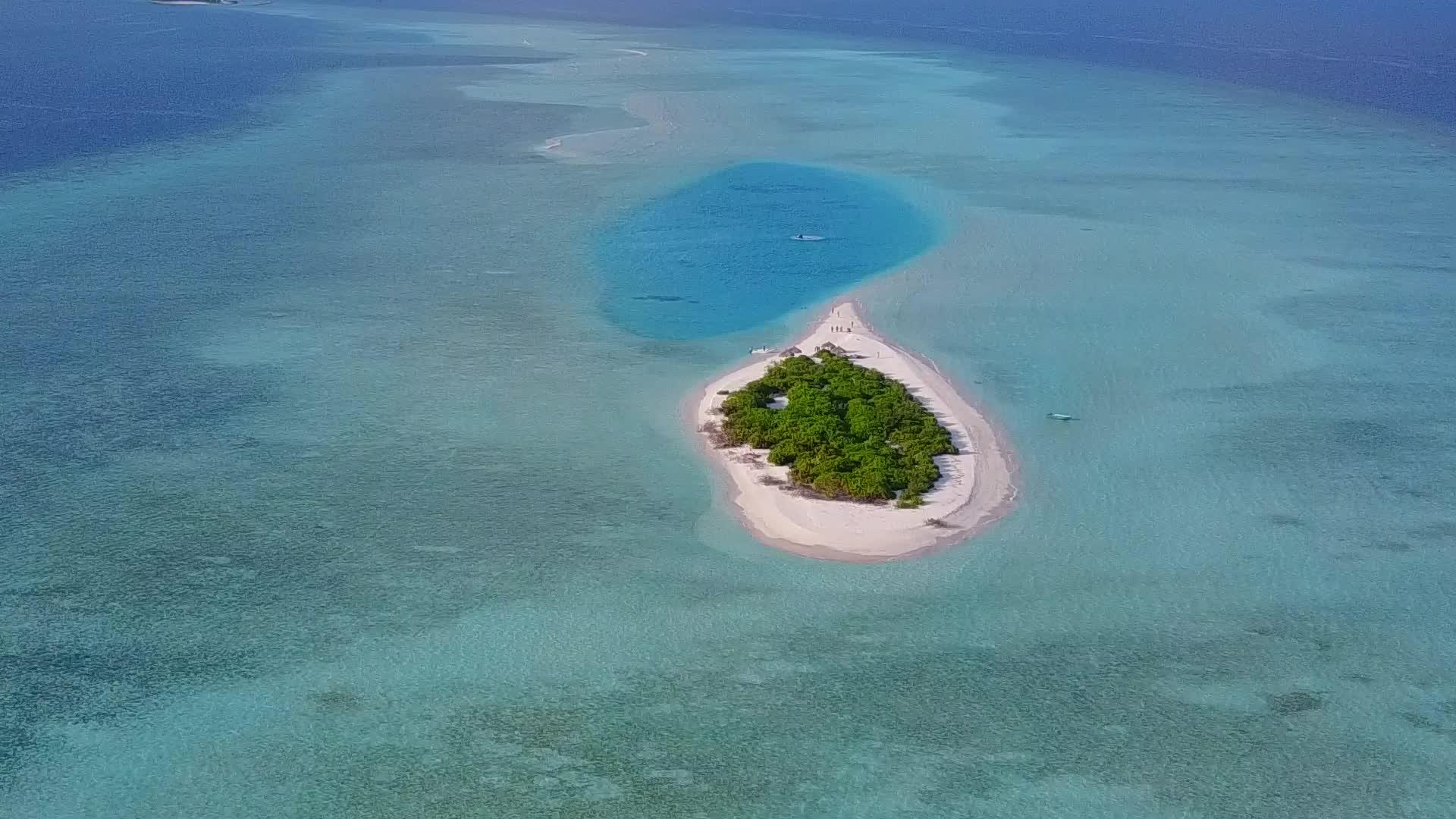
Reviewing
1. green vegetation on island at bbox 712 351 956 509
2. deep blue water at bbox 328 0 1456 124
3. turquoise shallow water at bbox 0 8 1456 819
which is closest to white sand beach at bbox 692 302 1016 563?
green vegetation on island at bbox 712 351 956 509

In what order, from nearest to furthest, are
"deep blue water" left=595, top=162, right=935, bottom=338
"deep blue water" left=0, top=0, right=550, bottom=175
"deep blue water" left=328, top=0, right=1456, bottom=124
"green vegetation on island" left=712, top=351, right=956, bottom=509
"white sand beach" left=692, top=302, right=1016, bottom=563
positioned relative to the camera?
1. "white sand beach" left=692, top=302, right=1016, bottom=563
2. "green vegetation on island" left=712, top=351, right=956, bottom=509
3. "deep blue water" left=595, top=162, right=935, bottom=338
4. "deep blue water" left=0, top=0, right=550, bottom=175
5. "deep blue water" left=328, top=0, right=1456, bottom=124

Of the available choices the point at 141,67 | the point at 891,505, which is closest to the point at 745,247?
the point at 891,505

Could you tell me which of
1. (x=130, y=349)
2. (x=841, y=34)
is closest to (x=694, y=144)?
(x=130, y=349)

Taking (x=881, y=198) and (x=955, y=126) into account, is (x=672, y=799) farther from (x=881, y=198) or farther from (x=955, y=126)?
(x=955, y=126)

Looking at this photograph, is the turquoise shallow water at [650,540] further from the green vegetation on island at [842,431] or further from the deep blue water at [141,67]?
the deep blue water at [141,67]

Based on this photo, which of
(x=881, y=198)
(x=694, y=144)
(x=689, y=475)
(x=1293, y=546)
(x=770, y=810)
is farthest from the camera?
(x=694, y=144)

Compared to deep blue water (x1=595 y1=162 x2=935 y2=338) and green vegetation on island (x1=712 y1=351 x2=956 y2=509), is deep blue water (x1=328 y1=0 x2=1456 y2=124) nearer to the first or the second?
deep blue water (x1=595 y1=162 x2=935 y2=338)
